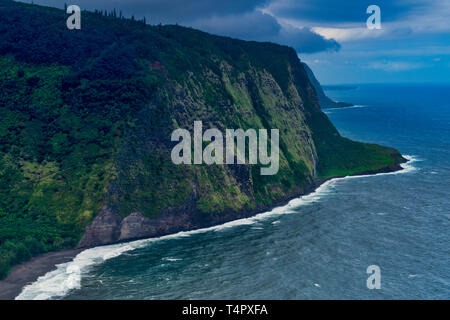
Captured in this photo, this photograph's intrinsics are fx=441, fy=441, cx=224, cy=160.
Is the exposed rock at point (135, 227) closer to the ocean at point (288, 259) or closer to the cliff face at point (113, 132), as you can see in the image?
the cliff face at point (113, 132)

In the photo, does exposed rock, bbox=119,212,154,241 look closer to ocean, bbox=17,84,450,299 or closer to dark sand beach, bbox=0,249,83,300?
ocean, bbox=17,84,450,299

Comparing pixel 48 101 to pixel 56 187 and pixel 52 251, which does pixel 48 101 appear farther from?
pixel 52 251

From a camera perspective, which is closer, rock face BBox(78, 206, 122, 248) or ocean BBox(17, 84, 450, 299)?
ocean BBox(17, 84, 450, 299)

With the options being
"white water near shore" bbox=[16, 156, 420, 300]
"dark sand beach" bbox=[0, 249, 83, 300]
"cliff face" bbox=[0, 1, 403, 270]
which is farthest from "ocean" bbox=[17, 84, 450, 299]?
"cliff face" bbox=[0, 1, 403, 270]

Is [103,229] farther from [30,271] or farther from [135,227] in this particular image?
[30,271]

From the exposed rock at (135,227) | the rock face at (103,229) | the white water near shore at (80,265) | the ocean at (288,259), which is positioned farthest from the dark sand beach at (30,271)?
the exposed rock at (135,227)

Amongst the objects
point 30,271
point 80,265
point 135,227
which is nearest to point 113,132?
point 135,227
